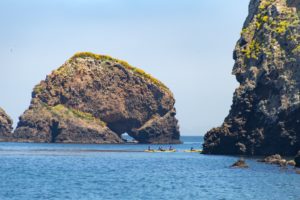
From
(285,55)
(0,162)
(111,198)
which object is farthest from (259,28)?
(111,198)

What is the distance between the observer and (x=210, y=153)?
512ft

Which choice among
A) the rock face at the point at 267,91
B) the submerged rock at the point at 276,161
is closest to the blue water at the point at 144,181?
the submerged rock at the point at 276,161

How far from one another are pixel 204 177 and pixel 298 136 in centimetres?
3937

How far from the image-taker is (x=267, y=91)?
458 feet

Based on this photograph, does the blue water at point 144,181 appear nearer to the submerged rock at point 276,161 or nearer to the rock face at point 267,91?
the submerged rock at point 276,161

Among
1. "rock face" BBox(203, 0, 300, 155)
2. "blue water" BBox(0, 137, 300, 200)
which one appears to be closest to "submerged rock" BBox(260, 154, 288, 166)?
"blue water" BBox(0, 137, 300, 200)

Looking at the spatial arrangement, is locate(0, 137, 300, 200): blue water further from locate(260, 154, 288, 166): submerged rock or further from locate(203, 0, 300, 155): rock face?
locate(203, 0, 300, 155): rock face

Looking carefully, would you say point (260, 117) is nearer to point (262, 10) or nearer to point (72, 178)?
point (262, 10)

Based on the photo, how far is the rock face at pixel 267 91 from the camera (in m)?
132

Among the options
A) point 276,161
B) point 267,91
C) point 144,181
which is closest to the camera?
point 144,181

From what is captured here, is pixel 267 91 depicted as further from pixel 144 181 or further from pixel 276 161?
pixel 144 181

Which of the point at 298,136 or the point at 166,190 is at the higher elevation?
the point at 298,136

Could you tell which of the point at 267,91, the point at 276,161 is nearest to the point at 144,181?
the point at 276,161

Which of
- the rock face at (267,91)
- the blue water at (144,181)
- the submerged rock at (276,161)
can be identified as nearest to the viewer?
the blue water at (144,181)
